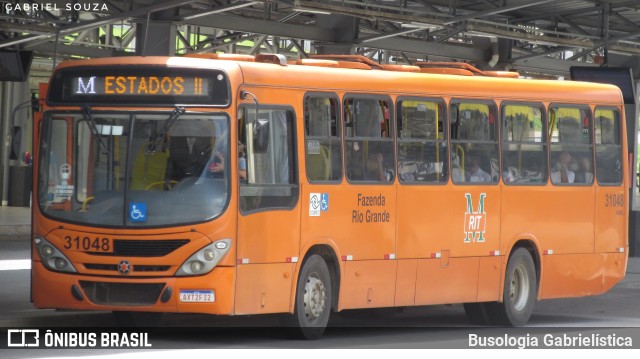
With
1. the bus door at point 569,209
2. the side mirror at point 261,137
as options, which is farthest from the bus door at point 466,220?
the side mirror at point 261,137

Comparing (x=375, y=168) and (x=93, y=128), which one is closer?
(x=93, y=128)

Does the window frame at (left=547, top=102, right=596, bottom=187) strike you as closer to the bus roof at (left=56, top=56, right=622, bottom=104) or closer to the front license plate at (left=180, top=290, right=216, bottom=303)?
the bus roof at (left=56, top=56, right=622, bottom=104)

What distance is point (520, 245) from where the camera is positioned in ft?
56.3

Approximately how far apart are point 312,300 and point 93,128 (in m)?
2.66

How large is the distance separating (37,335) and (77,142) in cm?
189

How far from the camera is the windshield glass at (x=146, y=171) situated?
1281 centimetres

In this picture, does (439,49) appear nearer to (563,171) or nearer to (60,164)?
(563,171)

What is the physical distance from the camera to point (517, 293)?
17.1m

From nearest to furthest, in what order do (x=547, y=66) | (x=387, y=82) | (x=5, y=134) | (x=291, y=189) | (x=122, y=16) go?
(x=291, y=189) < (x=387, y=82) < (x=122, y=16) < (x=547, y=66) < (x=5, y=134)

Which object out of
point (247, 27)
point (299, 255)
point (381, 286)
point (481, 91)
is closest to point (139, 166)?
point (299, 255)

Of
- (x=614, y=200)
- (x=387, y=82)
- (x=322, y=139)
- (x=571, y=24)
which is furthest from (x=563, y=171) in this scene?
(x=571, y=24)

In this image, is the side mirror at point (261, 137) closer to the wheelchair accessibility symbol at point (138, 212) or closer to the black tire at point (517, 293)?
the wheelchair accessibility symbol at point (138, 212)

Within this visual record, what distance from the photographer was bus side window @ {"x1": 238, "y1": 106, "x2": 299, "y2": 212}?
13.1 meters

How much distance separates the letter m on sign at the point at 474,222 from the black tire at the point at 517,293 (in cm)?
73
